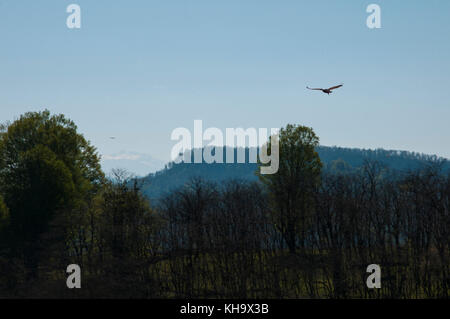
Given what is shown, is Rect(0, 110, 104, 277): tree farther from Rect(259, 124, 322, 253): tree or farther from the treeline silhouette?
Rect(259, 124, 322, 253): tree

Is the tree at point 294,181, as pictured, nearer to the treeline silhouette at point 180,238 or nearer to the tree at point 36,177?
the treeline silhouette at point 180,238

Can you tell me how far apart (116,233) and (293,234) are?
22.0 m

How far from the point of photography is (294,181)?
61094 millimetres

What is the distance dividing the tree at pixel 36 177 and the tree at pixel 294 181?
987 inches

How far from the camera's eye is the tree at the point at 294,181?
59125 millimetres

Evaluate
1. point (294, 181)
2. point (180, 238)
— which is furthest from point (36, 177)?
point (294, 181)

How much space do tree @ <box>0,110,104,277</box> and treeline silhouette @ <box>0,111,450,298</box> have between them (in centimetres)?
13

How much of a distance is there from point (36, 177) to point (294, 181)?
31.9 meters

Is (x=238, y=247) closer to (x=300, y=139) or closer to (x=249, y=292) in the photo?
(x=249, y=292)

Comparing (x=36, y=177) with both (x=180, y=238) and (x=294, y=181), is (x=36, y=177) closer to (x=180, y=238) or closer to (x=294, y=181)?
(x=180, y=238)

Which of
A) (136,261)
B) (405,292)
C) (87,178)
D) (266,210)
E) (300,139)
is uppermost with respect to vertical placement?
(300,139)

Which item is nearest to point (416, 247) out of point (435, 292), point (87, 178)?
point (435, 292)

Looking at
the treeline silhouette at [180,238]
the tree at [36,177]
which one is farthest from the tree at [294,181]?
the tree at [36,177]
